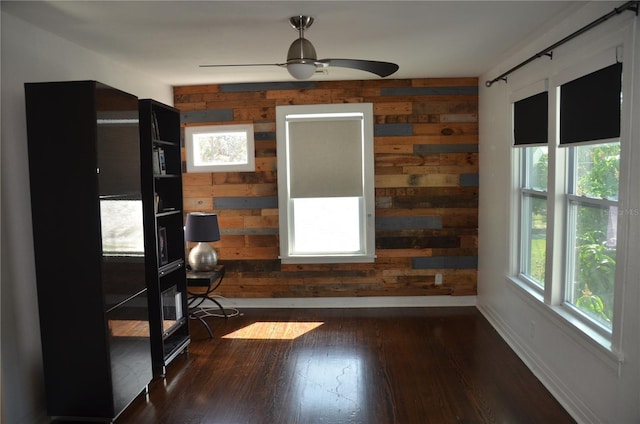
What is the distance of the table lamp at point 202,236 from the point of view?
4.37 meters

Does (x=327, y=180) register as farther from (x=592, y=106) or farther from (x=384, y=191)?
(x=592, y=106)

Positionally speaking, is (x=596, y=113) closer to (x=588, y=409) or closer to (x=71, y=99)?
(x=588, y=409)

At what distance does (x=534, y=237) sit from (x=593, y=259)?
0.93 m

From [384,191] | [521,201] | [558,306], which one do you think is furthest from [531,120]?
[384,191]

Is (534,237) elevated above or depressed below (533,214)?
below

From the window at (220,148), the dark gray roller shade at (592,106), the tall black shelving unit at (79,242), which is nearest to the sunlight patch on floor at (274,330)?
the tall black shelving unit at (79,242)

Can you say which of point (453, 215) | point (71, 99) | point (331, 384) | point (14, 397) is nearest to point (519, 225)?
point (453, 215)

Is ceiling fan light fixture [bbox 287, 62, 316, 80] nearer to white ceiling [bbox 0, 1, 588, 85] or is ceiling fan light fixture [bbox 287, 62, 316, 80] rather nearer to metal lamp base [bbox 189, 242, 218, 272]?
white ceiling [bbox 0, 1, 588, 85]

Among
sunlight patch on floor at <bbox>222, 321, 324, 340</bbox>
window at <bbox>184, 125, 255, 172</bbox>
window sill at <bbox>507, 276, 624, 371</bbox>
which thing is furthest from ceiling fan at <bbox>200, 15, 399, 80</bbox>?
sunlight patch on floor at <bbox>222, 321, 324, 340</bbox>

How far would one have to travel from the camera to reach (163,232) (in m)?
3.67

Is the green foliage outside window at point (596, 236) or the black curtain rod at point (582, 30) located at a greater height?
the black curtain rod at point (582, 30)

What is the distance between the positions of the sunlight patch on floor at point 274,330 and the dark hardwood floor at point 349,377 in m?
0.01

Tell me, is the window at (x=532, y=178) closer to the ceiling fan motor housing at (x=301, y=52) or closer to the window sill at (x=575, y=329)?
the window sill at (x=575, y=329)

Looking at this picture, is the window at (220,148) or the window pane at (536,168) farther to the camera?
the window at (220,148)
